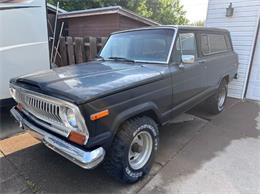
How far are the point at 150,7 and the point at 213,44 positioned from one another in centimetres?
2229

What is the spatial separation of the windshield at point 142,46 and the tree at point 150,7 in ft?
44.8

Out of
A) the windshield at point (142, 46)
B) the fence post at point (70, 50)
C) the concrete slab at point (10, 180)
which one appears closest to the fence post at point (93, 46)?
the fence post at point (70, 50)

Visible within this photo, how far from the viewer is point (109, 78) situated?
8.32ft

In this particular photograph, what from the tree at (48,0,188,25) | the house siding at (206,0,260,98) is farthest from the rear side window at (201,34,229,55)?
the tree at (48,0,188,25)

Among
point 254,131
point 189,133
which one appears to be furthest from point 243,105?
point 189,133

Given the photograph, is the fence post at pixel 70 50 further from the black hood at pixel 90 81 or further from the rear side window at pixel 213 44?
the rear side window at pixel 213 44

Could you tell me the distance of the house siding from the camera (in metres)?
5.93

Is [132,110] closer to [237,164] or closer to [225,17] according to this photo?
[237,164]

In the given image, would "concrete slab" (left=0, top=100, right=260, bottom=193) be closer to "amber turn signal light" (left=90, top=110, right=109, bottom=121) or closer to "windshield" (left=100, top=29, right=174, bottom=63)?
"amber turn signal light" (left=90, top=110, right=109, bottom=121)

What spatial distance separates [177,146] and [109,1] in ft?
53.4

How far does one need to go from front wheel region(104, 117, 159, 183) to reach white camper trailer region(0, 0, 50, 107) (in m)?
2.82

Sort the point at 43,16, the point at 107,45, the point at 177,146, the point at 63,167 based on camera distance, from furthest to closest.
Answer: the point at 43,16 < the point at 107,45 < the point at 177,146 < the point at 63,167

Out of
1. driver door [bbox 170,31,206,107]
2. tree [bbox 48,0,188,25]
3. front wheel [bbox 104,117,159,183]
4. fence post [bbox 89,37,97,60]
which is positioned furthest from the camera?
tree [bbox 48,0,188,25]

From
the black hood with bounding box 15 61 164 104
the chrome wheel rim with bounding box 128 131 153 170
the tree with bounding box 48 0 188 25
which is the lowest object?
the chrome wheel rim with bounding box 128 131 153 170
